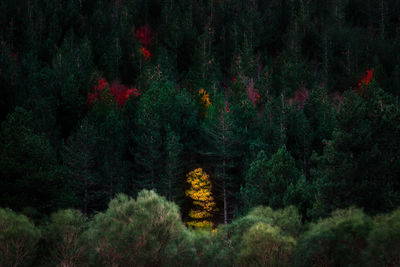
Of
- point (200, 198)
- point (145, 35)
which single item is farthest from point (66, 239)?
point (145, 35)

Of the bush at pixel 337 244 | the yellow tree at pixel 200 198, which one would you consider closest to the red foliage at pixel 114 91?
the yellow tree at pixel 200 198

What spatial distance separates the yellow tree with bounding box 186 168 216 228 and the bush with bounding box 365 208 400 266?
96.3 feet

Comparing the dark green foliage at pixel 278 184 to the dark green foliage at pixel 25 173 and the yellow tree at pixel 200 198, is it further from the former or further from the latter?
the yellow tree at pixel 200 198

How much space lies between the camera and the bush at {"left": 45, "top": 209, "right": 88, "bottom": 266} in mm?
26203

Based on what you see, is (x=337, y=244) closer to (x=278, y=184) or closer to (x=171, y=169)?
(x=278, y=184)

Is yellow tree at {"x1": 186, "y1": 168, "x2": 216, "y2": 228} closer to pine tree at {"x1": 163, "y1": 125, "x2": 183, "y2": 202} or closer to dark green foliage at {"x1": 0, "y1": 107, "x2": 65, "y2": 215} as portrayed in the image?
pine tree at {"x1": 163, "y1": 125, "x2": 183, "y2": 202}

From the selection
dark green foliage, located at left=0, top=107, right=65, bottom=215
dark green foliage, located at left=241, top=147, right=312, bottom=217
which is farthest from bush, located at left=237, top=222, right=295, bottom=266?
dark green foliage, located at left=0, top=107, right=65, bottom=215

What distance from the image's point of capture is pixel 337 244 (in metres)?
22.8

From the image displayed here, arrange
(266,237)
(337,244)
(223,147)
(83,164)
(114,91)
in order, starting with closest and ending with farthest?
(337,244) → (266,237) → (83,164) → (223,147) → (114,91)

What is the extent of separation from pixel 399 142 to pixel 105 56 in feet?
189

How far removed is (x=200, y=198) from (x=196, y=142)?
8.35 meters

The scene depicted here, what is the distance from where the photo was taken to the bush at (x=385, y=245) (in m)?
19.7

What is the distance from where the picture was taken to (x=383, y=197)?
25.7 metres

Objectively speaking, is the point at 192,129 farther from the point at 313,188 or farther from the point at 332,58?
the point at 332,58
